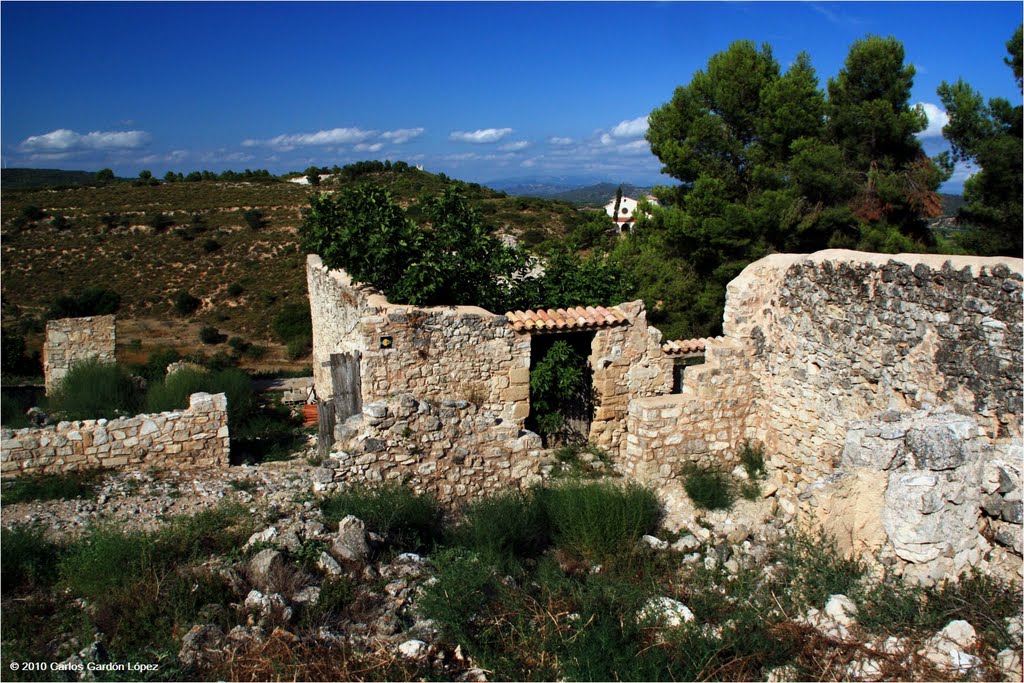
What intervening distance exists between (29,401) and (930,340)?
15.5 m

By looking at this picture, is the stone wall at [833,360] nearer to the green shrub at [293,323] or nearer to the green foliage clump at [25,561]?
the green foliage clump at [25,561]

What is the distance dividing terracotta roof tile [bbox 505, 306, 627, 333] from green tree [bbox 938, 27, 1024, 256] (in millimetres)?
7853

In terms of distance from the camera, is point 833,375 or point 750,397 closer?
point 833,375

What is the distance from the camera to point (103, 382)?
12.8 metres

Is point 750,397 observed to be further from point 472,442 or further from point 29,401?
point 29,401

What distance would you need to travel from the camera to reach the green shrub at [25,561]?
517cm

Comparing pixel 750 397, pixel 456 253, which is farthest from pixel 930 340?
pixel 456 253

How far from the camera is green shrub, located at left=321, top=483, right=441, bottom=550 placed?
6094 millimetres

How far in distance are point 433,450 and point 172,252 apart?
3638cm

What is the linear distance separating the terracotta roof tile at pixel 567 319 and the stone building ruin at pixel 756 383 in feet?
0.09

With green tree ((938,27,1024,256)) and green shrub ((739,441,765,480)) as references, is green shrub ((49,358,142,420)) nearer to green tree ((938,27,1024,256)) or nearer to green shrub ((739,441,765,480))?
green shrub ((739,441,765,480))

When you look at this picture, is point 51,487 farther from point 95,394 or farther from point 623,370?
point 623,370

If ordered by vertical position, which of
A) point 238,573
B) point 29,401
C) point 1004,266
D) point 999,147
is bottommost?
point 29,401

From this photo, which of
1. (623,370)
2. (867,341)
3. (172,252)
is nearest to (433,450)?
(623,370)
